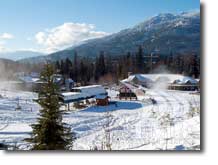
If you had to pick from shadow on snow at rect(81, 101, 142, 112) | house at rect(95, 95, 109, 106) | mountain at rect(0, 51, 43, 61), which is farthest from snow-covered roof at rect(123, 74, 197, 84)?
shadow on snow at rect(81, 101, 142, 112)

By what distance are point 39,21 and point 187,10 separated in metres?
1.40

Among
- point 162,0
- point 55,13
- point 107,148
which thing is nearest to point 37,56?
point 55,13

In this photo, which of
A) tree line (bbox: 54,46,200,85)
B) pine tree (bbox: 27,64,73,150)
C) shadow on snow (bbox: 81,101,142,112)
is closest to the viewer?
pine tree (bbox: 27,64,73,150)

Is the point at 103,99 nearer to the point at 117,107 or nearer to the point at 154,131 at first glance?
the point at 117,107

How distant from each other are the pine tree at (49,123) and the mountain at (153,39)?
0.35m

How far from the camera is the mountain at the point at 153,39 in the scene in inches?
114

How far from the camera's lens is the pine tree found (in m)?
2.74

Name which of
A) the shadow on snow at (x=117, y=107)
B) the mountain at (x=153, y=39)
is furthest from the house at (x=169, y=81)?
the shadow on snow at (x=117, y=107)

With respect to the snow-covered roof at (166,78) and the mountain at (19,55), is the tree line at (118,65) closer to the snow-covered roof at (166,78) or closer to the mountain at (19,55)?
the snow-covered roof at (166,78)

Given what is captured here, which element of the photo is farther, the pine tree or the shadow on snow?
the shadow on snow

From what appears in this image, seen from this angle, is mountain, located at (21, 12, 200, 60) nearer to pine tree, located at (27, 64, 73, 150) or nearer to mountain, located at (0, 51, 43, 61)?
mountain, located at (0, 51, 43, 61)

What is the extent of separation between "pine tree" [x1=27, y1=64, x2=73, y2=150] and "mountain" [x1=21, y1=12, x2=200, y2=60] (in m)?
0.35
